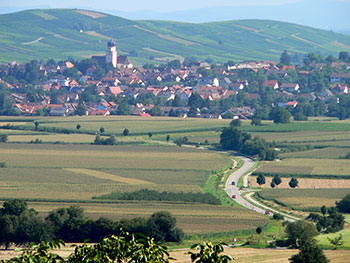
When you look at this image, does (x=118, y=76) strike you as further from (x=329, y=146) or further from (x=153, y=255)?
(x=153, y=255)

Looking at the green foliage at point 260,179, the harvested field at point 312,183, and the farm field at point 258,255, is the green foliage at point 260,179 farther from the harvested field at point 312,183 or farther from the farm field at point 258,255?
the farm field at point 258,255

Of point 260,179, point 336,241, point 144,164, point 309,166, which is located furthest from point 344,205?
point 144,164

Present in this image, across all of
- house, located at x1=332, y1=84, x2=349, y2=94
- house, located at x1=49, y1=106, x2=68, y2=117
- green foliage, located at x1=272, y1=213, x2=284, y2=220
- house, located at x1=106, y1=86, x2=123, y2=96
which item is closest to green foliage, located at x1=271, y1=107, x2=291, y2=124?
house, located at x1=49, y1=106, x2=68, y2=117

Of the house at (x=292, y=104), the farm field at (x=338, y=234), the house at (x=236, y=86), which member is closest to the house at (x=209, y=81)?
the house at (x=236, y=86)

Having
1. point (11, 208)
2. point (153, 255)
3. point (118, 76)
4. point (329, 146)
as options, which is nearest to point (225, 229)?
point (11, 208)

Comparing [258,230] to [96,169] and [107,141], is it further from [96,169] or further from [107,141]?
[107,141]

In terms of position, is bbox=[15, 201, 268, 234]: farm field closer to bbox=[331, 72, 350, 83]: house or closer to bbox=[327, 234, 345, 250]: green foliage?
bbox=[327, 234, 345, 250]: green foliage

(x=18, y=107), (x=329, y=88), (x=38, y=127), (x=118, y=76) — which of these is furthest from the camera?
(x=118, y=76)
